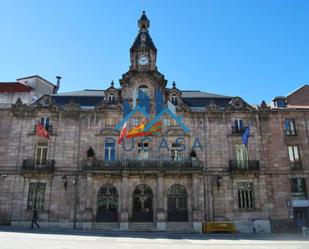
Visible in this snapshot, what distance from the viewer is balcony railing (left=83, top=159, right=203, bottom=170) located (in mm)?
26375

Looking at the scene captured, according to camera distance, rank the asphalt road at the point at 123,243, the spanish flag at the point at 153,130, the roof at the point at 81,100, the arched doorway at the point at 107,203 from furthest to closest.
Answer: the roof at the point at 81,100, the spanish flag at the point at 153,130, the arched doorway at the point at 107,203, the asphalt road at the point at 123,243

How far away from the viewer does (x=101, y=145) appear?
28047mm

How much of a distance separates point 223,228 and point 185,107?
10.8 metres

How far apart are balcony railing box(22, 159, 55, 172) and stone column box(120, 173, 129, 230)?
235 inches

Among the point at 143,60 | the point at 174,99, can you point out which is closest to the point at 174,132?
the point at 174,99

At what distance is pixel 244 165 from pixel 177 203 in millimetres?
6545

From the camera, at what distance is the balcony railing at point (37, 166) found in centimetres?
2673

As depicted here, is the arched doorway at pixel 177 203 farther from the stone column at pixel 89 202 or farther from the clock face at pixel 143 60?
the clock face at pixel 143 60

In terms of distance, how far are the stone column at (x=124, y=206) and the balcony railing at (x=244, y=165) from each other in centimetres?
887

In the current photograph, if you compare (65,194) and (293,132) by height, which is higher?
(293,132)

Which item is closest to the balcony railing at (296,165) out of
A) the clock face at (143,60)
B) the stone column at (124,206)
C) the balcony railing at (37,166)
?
the stone column at (124,206)

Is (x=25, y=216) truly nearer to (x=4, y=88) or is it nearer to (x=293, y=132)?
(x=4, y=88)

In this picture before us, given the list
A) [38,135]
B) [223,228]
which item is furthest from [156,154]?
[38,135]

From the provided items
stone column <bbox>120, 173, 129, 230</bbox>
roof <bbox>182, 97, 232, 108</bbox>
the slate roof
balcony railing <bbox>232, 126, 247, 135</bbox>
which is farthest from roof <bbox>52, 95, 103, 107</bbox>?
balcony railing <bbox>232, 126, 247, 135</bbox>
